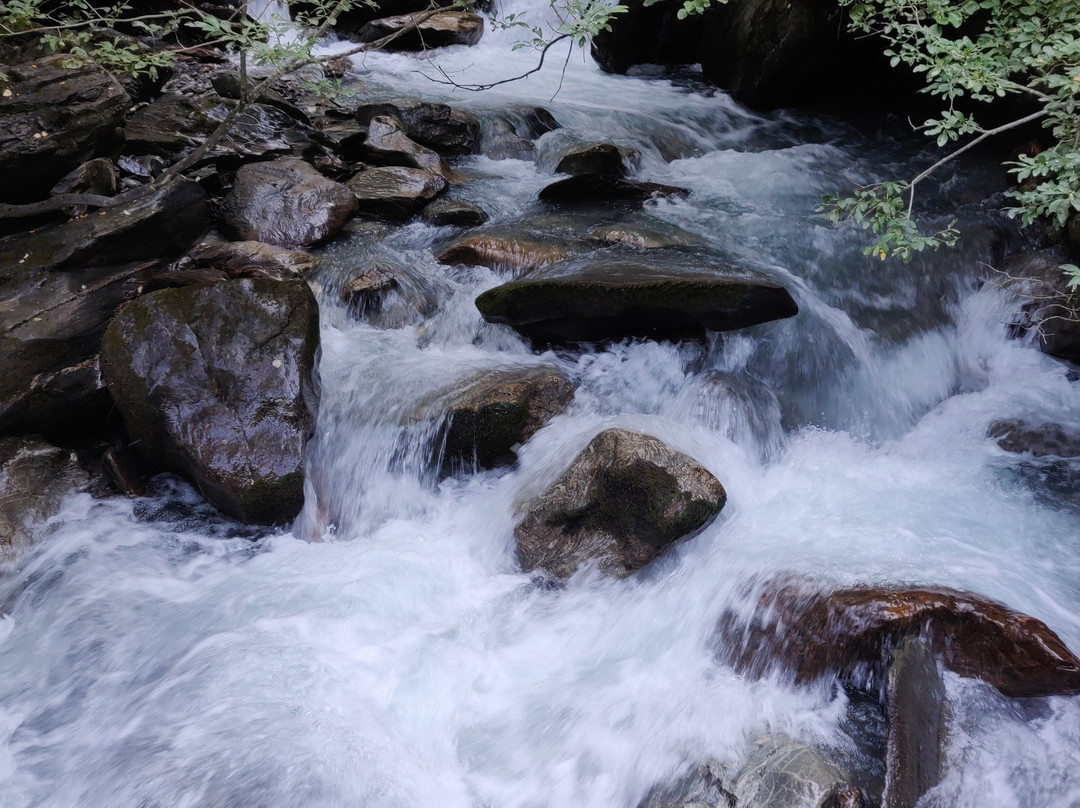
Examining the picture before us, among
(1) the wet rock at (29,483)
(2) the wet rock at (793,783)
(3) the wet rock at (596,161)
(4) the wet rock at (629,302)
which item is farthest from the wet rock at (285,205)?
(2) the wet rock at (793,783)

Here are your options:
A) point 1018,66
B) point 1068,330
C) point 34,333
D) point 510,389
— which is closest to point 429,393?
point 510,389

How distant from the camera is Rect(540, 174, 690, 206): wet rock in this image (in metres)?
7.18

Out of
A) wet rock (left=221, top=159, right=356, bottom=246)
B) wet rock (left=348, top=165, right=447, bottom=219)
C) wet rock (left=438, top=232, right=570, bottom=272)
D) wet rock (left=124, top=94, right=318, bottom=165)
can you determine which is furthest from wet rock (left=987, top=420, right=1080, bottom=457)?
wet rock (left=124, top=94, right=318, bottom=165)

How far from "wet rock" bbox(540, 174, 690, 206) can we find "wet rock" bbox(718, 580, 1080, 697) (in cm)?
496

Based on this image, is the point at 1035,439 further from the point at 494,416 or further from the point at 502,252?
the point at 502,252

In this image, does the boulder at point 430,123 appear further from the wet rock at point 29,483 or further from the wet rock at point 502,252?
the wet rock at point 29,483

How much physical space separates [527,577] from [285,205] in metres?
4.40

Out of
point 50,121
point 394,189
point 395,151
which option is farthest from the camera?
point 395,151

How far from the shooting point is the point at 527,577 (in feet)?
13.5

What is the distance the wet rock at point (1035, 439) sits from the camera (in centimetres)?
482

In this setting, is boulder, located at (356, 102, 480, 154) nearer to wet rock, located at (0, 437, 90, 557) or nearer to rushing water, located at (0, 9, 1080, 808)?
rushing water, located at (0, 9, 1080, 808)

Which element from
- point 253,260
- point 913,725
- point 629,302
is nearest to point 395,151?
point 253,260

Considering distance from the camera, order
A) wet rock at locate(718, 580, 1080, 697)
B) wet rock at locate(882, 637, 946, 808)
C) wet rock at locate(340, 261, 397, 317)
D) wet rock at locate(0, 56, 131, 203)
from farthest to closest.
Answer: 1. wet rock at locate(340, 261, 397, 317)
2. wet rock at locate(0, 56, 131, 203)
3. wet rock at locate(718, 580, 1080, 697)
4. wet rock at locate(882, 637, 946, 808)

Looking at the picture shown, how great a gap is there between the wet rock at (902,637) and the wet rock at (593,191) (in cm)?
496
